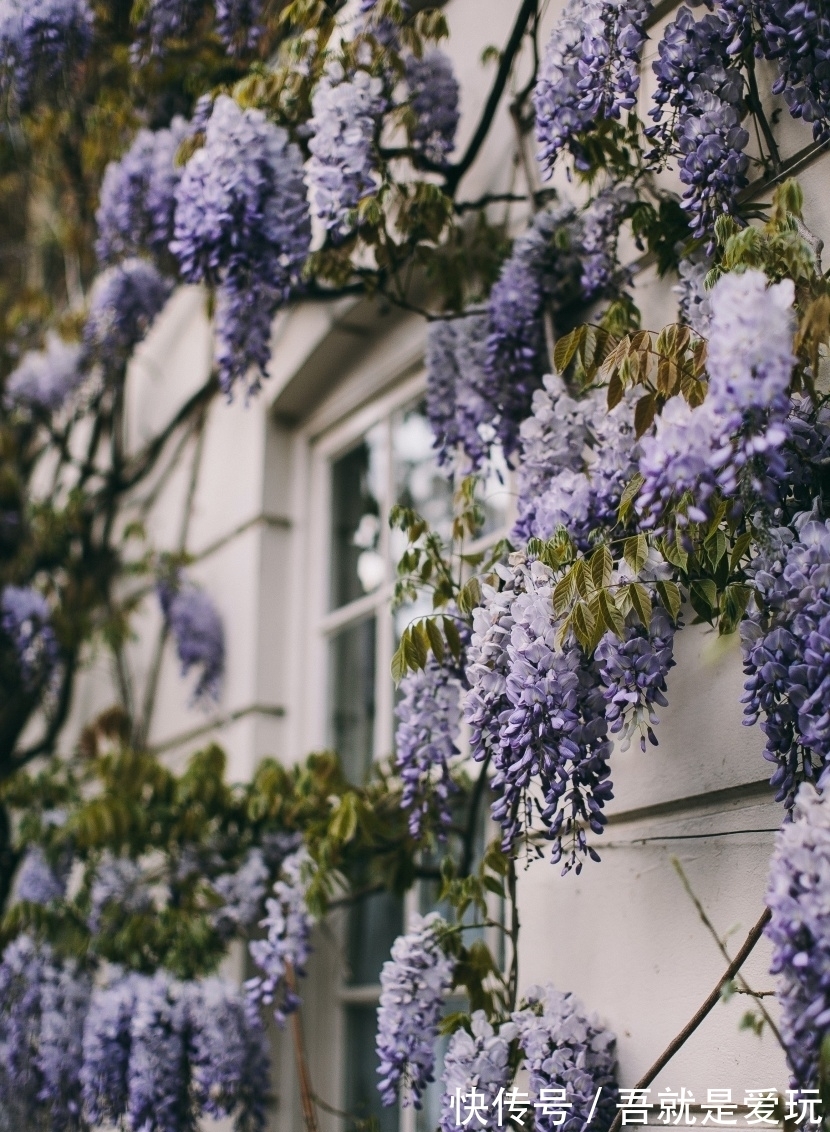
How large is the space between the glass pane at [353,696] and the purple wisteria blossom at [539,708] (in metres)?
1.60

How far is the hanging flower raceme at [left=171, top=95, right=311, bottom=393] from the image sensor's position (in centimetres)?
264

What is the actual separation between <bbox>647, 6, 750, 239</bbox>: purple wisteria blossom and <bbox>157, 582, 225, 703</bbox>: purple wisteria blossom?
7.68 feet

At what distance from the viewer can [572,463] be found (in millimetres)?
2314

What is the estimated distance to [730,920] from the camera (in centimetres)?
206

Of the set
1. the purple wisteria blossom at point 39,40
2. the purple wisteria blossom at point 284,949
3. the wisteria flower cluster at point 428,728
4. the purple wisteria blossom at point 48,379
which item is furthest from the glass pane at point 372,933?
the purple wisteria blossom at point 39,40

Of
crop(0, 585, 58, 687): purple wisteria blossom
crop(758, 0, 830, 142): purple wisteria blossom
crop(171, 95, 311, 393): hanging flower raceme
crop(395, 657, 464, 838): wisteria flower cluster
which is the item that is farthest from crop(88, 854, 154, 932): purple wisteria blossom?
crop(758, 0, 830, 142): purple wisteria blossom

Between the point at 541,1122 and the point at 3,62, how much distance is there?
10.6 feet

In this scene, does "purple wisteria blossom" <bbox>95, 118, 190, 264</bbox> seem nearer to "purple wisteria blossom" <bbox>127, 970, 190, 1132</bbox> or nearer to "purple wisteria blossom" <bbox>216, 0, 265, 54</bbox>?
"purple wisteria blossom" <bbox>216, 0, 265, 54</bbox>

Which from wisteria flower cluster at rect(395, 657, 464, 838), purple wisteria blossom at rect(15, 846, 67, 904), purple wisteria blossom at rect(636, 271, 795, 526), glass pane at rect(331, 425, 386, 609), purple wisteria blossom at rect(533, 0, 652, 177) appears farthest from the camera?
purple wisteria blossom at rect(15, 846, 67, 904)

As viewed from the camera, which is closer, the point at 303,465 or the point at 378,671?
the point at 378,671

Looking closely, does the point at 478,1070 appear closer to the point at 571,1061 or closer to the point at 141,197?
the point at 571,1061

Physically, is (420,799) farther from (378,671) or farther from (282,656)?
(282,656)

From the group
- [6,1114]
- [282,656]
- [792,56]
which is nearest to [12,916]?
[6,1114]

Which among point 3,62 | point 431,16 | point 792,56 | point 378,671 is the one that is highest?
point 3,62
